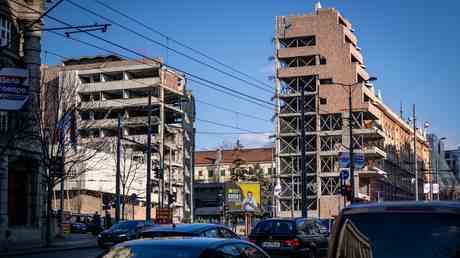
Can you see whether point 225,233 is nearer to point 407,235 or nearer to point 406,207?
point 406,207

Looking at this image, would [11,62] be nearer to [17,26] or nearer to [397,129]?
[17,26]

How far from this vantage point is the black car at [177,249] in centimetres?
728

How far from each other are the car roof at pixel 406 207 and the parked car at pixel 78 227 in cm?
6138

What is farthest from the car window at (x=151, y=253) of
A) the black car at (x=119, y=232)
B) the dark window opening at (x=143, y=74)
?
the dark window opening at (x=143, y=74)

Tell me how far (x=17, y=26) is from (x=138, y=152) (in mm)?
58418

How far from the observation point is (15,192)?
4138cm

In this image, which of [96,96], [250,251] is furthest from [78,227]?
[250,251]

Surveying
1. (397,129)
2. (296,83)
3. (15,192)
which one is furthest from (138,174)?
(15,192)

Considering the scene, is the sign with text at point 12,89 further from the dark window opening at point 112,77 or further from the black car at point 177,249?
the dark window opening at point 112,77

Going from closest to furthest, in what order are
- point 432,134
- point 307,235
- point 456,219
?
point 456,219 < point 307,235 < point 432,134

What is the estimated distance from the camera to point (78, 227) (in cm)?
6619

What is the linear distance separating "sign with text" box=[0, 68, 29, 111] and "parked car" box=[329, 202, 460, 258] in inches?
711

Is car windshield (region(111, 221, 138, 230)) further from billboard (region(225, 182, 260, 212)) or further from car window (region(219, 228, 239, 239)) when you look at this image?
billboard (region(225, 182, 260, 212))

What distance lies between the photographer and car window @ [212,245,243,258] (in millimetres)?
7634
